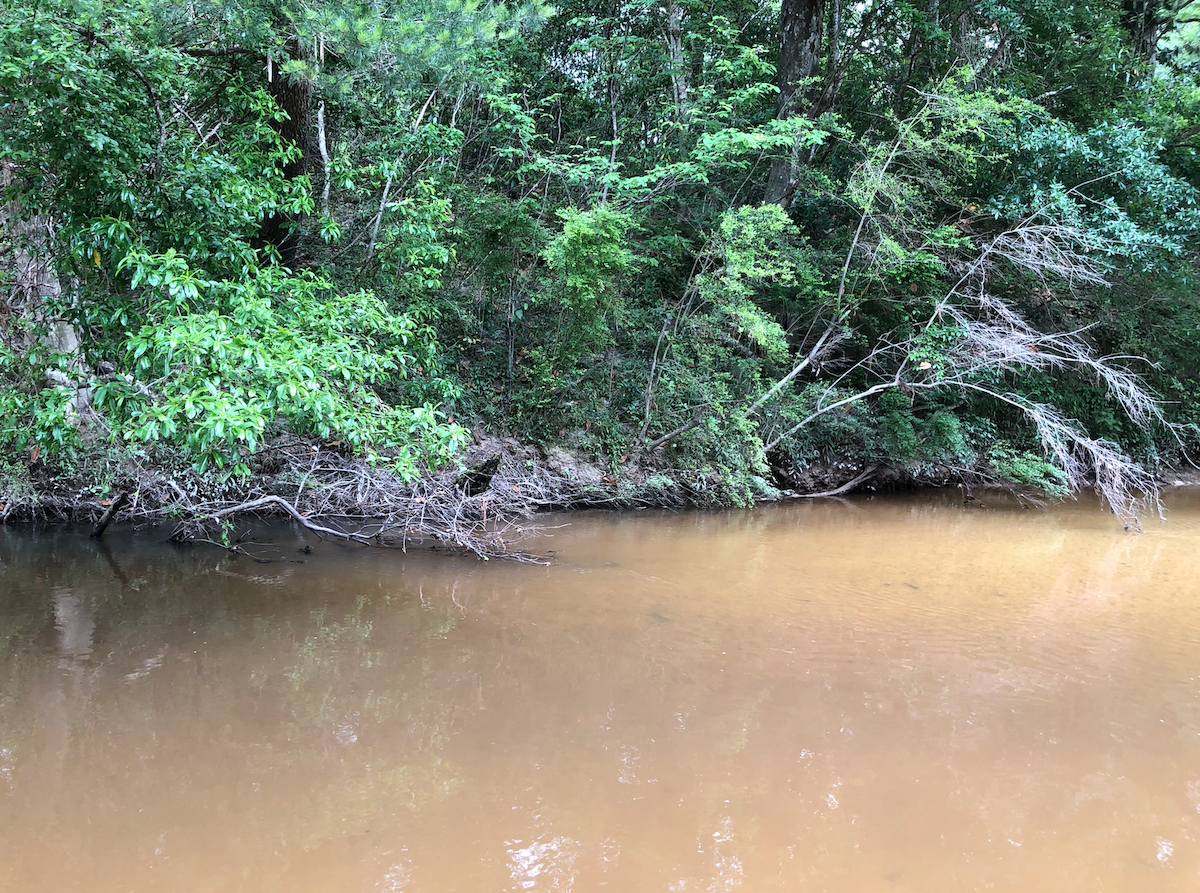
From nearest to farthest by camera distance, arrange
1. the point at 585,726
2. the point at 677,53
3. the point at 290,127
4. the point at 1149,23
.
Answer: the point at 585,726 → the point at 290,127 → the point at 677,53 → the point at 1149,23

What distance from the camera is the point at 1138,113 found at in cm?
923

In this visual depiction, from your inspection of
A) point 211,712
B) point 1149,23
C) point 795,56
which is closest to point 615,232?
point 795,56

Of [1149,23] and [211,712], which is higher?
[1149,23]

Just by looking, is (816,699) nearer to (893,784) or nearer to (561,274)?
(893,784)

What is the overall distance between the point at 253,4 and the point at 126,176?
1386mm

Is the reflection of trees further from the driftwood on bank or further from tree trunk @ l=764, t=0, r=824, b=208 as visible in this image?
tree trunk @ l=764, t=0, r=824, b=208

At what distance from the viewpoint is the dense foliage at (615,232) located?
440 centimetres

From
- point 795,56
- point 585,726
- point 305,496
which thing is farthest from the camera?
point 795,56

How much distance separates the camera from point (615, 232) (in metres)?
7.45

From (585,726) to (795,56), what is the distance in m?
9.29

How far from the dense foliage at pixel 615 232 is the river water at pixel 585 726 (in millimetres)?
1152

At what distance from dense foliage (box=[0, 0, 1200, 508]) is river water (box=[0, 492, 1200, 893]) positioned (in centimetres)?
115

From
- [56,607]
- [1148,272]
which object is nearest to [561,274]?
[56,607]

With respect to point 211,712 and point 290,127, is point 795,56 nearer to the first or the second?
point 290,127
